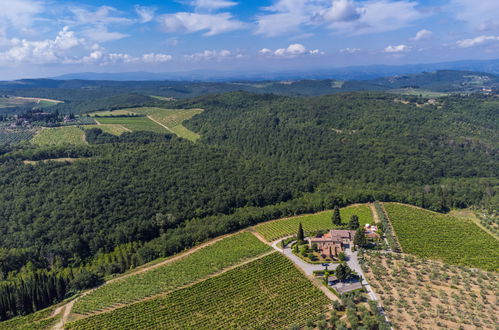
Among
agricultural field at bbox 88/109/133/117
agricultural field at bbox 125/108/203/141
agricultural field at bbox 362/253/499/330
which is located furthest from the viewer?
agricultural field at bbox 88/109/133/117

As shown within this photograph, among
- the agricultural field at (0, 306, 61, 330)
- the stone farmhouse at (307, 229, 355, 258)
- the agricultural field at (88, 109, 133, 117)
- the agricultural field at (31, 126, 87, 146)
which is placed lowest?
the agricultural field at (0, 306, 61, 330)

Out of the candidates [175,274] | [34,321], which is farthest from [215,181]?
[34,321]

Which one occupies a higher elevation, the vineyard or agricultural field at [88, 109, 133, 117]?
agricultural field at [88, 109, 133, 117]

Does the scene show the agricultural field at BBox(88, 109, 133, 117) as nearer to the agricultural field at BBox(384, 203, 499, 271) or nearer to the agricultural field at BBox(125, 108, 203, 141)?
the agricultural field at BBox(125, 108, 203, 141)

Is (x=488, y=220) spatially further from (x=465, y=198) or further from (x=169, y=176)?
(x=169, y=176)

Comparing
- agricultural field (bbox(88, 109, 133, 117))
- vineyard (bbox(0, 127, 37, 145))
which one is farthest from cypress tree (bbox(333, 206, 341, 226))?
agricultural field (bbox(88, 109, 133, 117))

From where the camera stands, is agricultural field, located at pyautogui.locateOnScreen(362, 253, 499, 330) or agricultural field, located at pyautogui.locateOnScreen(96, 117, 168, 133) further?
agricultural field, located at pyautogui.locateOnScreen(96, 117, 168, 133)

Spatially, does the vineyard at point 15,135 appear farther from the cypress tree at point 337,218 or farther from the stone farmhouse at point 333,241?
the stone farmhouse at point 333,241

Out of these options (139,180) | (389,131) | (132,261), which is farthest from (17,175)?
(389,131)
